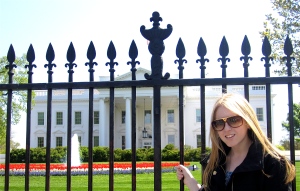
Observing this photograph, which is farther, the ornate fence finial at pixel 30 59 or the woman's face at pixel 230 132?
the ornate fence finial at pixel 30 59

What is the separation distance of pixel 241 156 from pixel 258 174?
0.60 feet

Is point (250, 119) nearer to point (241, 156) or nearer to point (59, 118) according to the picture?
point (241, 156)

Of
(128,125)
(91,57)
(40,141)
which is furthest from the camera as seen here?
(40,141)

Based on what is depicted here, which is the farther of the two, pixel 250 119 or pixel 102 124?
pixel 102 124

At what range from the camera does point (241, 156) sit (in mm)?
2117

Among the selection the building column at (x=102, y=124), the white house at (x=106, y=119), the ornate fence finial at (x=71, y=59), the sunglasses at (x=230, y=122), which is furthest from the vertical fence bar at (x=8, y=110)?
the building column at (x=102, y=124)

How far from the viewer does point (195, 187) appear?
234 centimetres

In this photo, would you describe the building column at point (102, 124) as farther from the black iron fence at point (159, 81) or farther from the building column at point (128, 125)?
the black iron fence at point (159, 81)

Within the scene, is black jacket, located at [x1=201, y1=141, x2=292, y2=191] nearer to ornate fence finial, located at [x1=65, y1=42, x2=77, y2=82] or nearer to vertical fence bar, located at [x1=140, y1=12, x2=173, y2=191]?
vertical fence bar, located at [x1=140, y1=12, x2=173, y2=191]

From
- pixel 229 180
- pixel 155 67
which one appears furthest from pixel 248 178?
pixel 155 67

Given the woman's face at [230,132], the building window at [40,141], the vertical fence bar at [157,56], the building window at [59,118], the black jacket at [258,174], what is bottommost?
the building window at [40,141]

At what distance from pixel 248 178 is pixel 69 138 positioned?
1443 millimetres

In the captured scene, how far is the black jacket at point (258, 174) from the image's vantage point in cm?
192

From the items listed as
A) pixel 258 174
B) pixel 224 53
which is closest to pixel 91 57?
pixel 224 53
